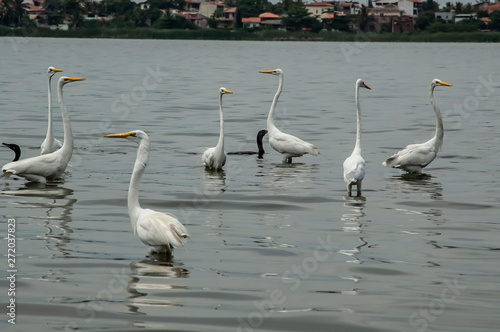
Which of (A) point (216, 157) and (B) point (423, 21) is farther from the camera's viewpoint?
(B) point (423, 21)

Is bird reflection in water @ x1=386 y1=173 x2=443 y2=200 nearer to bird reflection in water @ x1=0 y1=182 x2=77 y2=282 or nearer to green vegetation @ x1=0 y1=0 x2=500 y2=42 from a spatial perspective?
bird reflection in water @ x1=0 y1=182 x2=77 y2=282

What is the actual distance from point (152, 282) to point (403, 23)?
164284 millimetres

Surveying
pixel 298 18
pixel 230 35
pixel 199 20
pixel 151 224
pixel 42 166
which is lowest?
pixel 230 35

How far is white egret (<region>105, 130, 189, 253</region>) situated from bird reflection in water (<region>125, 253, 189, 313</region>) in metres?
0.20

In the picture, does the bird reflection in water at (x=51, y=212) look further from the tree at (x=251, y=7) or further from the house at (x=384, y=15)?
the tree at (x=251, y=7)

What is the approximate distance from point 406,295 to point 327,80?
43.9 metres

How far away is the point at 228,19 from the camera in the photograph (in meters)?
181

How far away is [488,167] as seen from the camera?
1753 centimetres

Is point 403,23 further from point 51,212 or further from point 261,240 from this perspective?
point 261,240

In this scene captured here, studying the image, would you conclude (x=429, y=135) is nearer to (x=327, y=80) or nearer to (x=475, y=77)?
(x=327, y=80)

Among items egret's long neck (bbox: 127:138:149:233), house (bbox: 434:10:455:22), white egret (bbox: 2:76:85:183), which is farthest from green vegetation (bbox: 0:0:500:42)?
egret's long neck (bbox: 127:138:149:233)

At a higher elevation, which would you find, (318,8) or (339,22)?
(318,8)

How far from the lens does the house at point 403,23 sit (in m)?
165

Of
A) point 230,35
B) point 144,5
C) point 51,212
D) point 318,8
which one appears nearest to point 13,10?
point 230,35
